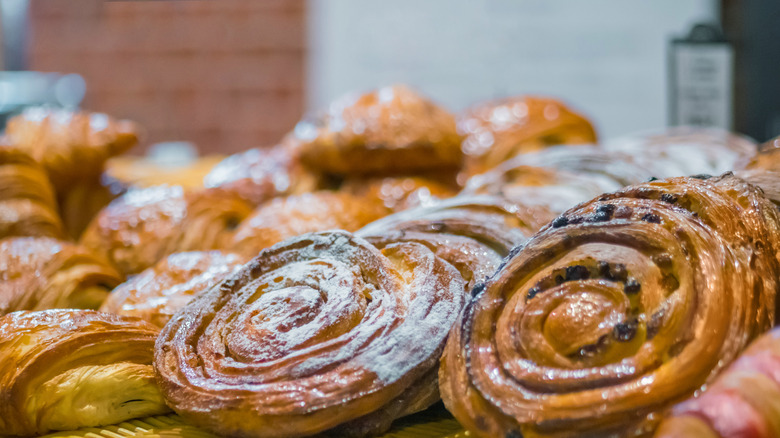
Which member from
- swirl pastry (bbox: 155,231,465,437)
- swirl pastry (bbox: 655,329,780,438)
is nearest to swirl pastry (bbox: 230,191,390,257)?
swirl pastry (bbox: 155,231,465,437)

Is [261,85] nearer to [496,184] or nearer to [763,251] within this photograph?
[496,184]

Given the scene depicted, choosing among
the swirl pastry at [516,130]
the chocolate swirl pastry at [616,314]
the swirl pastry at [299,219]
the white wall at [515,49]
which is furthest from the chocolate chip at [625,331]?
the white wall at [515,49]

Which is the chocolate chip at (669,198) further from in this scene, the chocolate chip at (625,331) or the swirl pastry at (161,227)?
the swirl pastry at (161,227)

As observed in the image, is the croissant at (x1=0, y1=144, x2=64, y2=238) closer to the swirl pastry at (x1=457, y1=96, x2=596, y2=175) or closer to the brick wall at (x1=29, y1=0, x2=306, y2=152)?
the swirl pastry at (x1=457, y1=96, x2=596, y2=175)

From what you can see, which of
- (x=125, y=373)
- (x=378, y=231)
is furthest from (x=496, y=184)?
(x=125, y=373)

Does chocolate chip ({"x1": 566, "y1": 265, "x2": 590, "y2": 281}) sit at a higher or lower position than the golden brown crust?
higher

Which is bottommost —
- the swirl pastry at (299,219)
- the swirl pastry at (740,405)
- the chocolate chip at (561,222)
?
the swirl pastry at (299,219)
